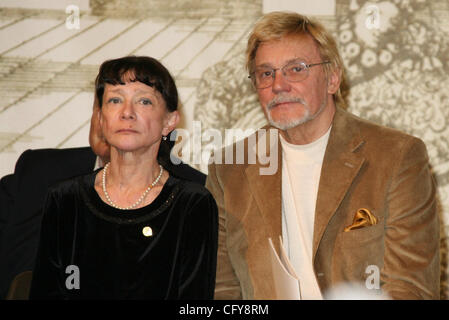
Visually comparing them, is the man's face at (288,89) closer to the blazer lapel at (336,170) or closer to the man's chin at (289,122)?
the man's chin at (289,122)

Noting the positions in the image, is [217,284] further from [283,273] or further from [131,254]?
[131,254]

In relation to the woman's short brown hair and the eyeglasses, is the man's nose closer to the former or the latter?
the eyeglasses

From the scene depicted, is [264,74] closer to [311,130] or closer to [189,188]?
[311,130]

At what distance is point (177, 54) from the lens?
10.6 feet

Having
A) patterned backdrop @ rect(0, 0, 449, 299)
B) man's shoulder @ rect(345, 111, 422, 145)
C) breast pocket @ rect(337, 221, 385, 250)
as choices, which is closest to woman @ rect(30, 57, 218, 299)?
breast pocket @ rect(337, 221, 385, 250)

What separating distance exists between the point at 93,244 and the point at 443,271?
1.99m

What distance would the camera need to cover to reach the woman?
6.88 feet

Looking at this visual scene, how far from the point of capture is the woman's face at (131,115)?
214 cm

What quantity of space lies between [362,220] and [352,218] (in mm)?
44

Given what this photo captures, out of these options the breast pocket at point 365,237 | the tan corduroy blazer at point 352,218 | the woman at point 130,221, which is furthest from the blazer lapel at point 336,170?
the woman at point 130,221

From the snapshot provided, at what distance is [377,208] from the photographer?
7.57 feet

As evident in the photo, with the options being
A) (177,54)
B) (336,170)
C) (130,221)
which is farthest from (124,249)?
(177,54)

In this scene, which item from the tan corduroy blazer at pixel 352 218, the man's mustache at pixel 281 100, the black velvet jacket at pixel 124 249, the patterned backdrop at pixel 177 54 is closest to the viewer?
the black velvet jacket at pixel 124 249

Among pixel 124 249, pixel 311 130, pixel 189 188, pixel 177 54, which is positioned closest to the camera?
pixel 124 249
